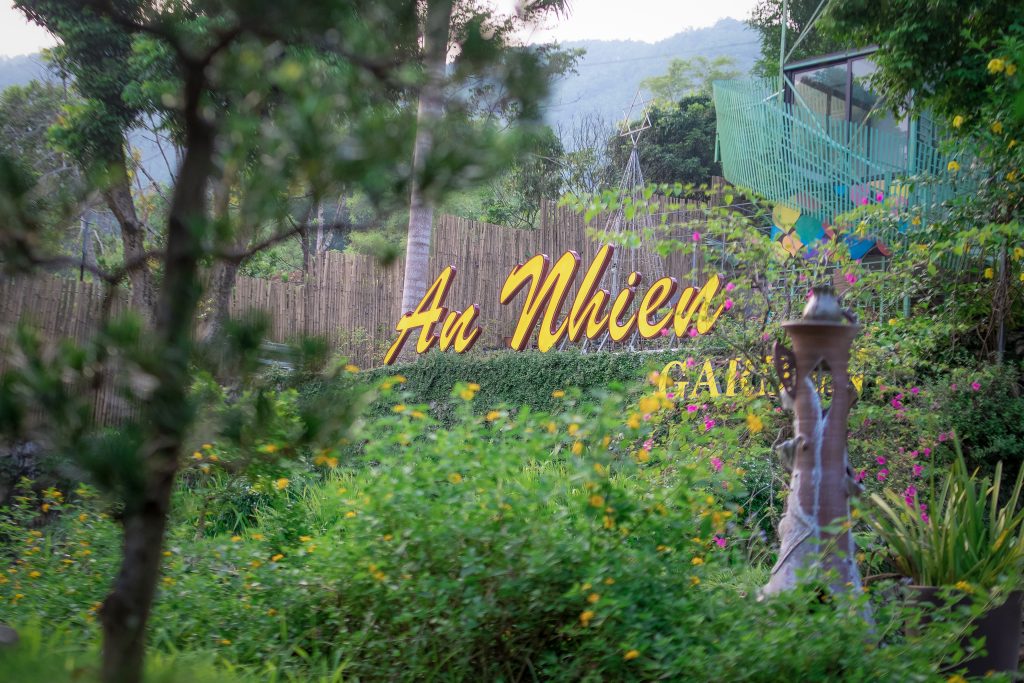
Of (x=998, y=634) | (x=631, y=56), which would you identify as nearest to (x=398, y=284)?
(x=998, y=634)

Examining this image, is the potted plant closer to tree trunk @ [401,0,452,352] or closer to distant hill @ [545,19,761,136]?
tree trunk @ [401,0,452,352]

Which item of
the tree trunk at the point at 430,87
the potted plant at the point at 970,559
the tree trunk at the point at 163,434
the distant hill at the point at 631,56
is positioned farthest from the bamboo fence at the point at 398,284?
the distant hill at the point at 631,56

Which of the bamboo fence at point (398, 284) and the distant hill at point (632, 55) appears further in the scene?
the distant hill at point (632, 55)

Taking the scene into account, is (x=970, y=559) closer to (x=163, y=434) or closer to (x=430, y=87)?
(x=430, y=87)

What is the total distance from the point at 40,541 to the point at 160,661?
8.64 feet

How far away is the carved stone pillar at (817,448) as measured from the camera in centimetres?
354

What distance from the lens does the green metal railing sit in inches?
407

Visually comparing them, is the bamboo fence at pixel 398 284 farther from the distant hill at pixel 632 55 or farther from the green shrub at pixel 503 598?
the distant hill at pixel 632 55

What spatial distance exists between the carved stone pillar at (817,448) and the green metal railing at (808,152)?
261 inches

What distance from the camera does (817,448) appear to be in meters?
3.64

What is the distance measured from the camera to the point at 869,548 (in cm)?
442

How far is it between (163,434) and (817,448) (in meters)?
2.76

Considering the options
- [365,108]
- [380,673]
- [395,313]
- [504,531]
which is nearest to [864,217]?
[504,531]

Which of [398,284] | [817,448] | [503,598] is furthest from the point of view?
[398,284]
